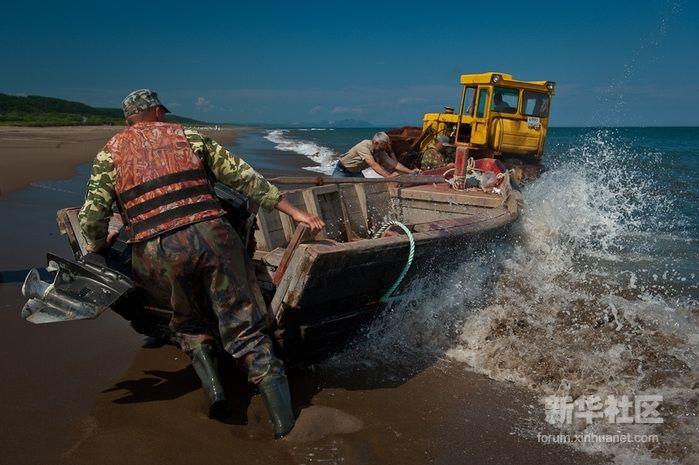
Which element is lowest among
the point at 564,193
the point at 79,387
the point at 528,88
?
the point at 79,387

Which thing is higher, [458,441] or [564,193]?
[564,193]

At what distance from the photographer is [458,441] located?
3473 mm

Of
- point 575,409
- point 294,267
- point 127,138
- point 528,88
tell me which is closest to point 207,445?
point 294,267

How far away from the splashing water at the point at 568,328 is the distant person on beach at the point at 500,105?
4168mm

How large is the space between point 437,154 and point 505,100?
2078mm

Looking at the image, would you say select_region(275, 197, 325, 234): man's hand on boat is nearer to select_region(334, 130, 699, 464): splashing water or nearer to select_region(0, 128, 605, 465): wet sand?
select_region(0, 128, 605, 465): wet sand

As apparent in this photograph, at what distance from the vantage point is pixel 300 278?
3.52 metres

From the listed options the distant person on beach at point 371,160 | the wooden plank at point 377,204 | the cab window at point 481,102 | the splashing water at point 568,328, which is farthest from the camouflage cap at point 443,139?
the wooden plank at point 377,204

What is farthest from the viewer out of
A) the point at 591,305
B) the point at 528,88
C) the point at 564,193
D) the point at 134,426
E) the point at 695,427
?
the point at 528,88

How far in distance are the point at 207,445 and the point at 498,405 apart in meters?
1.90

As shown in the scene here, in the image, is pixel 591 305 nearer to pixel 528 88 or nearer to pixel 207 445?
pixel 207 445

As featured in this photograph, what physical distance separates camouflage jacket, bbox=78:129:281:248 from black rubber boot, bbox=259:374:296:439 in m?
1.03

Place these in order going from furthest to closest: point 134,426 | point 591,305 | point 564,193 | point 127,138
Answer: point 564,193 → point 591,305 → point 134,426 → point 127,138

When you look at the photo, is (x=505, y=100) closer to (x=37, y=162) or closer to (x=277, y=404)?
(x=277, y=404)
